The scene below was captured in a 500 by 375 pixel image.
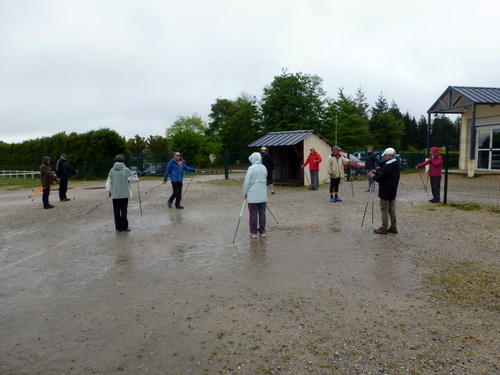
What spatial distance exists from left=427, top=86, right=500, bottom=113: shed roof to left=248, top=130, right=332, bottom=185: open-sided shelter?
7404 millimetres

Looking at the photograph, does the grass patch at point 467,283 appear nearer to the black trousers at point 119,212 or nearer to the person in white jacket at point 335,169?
the black trousers at point 119,212

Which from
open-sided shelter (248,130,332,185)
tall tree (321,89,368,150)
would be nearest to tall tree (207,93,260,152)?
tall tree (321,89,368,150)

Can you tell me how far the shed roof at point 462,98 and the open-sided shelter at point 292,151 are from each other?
7.40 m

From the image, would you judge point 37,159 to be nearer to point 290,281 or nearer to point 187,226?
point 187,226

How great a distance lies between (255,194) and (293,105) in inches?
1727

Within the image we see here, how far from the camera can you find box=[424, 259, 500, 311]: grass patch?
4727 mm

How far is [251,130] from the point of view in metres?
59.1

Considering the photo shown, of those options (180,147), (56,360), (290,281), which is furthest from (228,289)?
(180,147)

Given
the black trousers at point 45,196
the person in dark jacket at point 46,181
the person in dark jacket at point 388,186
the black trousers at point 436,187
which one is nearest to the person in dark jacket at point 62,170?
the person in dark jacket at point 46,181

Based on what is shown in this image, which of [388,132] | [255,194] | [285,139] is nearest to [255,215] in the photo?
[255,194]

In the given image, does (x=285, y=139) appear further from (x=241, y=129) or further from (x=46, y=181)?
(x=241, y=129)

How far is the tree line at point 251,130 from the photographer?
3447 centimetres

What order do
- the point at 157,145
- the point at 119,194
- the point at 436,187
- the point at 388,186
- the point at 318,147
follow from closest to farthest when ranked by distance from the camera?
the point at 388,186
the point at 119,194
the point at 436,187
the point at 318,147
the point at 157,145

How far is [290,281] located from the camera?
18.2 feet
